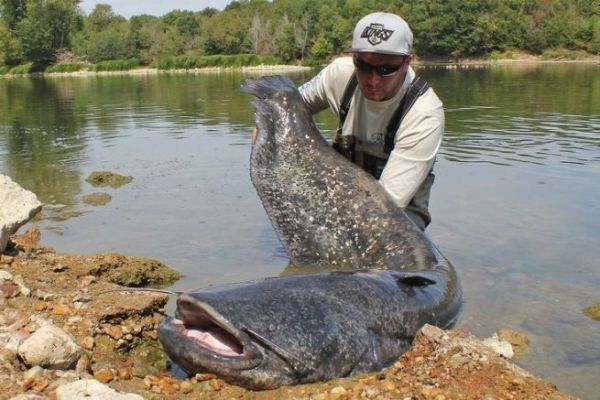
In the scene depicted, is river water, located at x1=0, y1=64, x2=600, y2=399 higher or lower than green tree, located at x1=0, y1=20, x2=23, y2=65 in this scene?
lower

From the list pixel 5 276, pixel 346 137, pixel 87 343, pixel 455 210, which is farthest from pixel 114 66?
pixel 87 343

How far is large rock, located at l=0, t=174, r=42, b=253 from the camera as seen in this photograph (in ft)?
16.1

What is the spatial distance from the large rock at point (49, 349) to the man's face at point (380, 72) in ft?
8.91

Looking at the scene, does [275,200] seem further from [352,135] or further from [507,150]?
[507,150]

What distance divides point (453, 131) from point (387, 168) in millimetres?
11365

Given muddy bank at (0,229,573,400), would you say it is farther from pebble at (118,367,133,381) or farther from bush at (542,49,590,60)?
bush at (542,49,590,60)

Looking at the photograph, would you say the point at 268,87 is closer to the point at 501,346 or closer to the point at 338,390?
the point at 501,346

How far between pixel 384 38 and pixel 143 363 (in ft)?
8.50

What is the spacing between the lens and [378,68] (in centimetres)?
473

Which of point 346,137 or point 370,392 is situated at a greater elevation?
point 346,137

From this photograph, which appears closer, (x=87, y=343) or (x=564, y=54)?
(x=87, y=343)

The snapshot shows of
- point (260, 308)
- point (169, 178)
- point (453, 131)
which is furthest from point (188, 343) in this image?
point (453, 131)

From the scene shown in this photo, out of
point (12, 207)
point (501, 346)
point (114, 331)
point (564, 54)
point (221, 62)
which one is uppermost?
point (564, 54)

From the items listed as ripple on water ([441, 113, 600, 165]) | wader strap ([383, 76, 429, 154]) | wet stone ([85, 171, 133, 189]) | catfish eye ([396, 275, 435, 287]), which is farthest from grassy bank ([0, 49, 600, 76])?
catfish eye ([396, 275, 435, 287])
